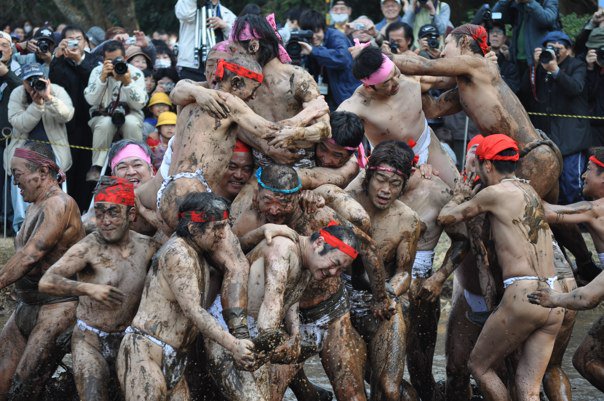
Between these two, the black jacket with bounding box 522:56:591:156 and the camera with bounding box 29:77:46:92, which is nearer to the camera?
the camera with bounding box 29:77:46:92

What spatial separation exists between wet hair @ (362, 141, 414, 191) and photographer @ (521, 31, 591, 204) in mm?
3820

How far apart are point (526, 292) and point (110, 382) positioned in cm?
275

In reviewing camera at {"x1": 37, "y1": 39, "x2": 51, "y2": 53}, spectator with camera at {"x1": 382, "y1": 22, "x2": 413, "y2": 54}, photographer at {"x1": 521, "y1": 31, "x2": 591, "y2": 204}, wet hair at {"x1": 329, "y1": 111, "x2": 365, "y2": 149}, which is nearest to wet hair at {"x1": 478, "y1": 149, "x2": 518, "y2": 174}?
wet hair at {"x1": 329, "y1": 111, "x2": 365, "y2": 149}

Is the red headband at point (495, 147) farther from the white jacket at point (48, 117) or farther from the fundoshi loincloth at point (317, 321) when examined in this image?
the white jacket at point (48, 117)

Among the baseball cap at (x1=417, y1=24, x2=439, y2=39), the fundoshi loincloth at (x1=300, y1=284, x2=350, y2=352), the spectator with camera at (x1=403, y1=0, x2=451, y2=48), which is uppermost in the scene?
the fundoshi loincloth at (x1=300, y1=284, x2=350, y2=352)

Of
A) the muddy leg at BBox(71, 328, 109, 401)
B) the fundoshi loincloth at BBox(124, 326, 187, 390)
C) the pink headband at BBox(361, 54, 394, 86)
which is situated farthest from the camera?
the pink headband at BBox(361, 54, 394, 86)

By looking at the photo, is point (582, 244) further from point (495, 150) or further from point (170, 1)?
point (170, 1)

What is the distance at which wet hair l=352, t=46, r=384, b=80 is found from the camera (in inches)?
327

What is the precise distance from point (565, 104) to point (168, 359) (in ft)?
20.5

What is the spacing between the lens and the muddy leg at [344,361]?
7500mm

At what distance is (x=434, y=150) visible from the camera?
9.17 metres

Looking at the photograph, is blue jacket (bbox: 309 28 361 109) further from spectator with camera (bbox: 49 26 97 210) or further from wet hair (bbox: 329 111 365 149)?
wet hair (bbox: 329 111 365 149)

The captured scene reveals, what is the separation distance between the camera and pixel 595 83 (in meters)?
11.9

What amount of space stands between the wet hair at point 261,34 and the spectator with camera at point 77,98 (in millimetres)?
4108
